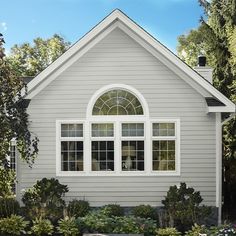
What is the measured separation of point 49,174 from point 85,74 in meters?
3.20

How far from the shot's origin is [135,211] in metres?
12.6

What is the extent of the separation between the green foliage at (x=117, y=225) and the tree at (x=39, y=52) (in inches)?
1272

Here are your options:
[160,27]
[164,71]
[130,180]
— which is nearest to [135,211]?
[130,180]

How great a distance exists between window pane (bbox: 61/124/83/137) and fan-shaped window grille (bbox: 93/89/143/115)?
662mm

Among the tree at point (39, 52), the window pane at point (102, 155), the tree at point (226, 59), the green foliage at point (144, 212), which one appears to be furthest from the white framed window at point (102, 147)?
the tree at point (39, 52)

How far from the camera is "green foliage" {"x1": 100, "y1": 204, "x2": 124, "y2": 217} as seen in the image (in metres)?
12.2

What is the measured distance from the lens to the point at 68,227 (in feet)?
36.0

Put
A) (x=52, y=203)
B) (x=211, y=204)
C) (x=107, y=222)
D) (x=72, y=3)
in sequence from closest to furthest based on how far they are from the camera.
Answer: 1. (x=107, y=222)
2. (x=52, y=203)
3. (x=211, y=204)
4. (x=72, y=3)

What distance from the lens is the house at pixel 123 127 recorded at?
13.5 m

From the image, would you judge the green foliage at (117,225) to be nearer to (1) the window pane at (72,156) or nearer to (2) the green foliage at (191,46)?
(1) the window pane at (72,156)

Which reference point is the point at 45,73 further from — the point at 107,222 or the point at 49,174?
the point at 107,222

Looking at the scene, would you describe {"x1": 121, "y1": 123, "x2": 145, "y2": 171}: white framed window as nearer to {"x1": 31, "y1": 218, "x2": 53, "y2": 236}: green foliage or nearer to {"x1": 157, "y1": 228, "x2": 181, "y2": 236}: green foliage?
{"x1": 157, "y1": 228, "x2": 181, "y2": 236}: green foliage

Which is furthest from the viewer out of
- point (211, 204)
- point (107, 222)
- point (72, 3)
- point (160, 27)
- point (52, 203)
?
point (160, 27)

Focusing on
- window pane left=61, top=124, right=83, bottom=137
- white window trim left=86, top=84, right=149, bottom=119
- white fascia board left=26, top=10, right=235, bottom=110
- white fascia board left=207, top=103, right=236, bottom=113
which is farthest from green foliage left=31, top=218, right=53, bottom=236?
white fascia board left=207, top=103, right=236, bottom=113
